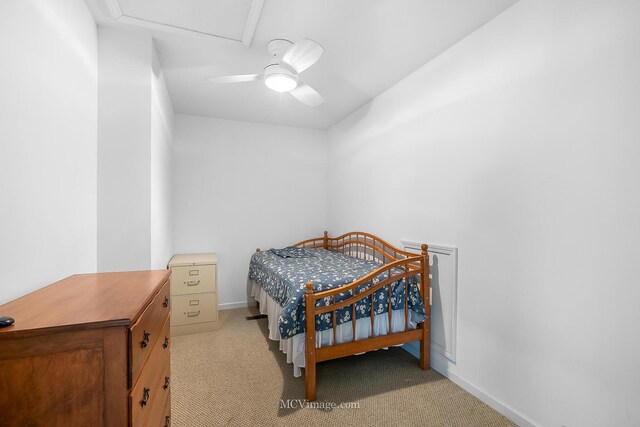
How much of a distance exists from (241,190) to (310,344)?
8.53 feet

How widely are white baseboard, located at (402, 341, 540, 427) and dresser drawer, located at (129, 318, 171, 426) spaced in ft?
6.31

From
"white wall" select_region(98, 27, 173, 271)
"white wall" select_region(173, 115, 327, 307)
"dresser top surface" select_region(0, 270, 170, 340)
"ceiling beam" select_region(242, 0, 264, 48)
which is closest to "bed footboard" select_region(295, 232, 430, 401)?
"dresser top surface" select_region(0, 270, 170, 340)

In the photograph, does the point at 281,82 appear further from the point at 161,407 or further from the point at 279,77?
the point at 161,407

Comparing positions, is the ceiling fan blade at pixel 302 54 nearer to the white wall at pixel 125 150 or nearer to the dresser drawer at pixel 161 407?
the white wall at pixel 125 150

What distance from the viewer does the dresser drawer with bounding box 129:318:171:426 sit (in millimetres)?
Answer: 911

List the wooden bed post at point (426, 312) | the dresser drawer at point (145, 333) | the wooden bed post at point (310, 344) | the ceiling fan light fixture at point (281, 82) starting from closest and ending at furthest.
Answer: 1. the dresser drawer at point (145, 333)
2. the wooden bed post at point (310, 344)
3. the ceiling fan light fixture at point (281, 82)
4. the wooden bed post at point (426, 312)

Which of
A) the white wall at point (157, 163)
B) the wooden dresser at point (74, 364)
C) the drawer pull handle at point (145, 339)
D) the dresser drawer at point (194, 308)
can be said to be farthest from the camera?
the dresser drawer at point (194, 308)

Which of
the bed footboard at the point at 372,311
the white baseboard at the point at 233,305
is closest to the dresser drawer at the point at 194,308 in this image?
the white baseboard at the point at 233,305

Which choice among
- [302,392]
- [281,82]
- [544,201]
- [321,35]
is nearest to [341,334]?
[302,392]

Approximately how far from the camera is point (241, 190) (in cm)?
402

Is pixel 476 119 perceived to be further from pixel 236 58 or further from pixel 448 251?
pixel 236 58

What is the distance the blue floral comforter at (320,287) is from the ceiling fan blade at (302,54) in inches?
59.7

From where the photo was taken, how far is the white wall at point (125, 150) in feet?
6.35

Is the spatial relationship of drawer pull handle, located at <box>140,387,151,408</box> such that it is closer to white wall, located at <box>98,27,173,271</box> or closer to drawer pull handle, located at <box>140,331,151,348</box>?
drawer pull handle, located at <box>140,331,151,348</box>
